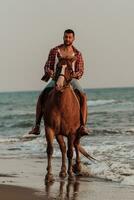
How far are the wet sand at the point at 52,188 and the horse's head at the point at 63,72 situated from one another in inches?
64.3

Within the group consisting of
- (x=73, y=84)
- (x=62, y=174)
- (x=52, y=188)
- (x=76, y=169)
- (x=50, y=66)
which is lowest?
(x=76, y=169)

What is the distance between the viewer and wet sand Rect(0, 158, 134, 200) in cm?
898

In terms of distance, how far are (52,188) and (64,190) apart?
0.29 m

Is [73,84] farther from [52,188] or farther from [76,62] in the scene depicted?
[52,188]

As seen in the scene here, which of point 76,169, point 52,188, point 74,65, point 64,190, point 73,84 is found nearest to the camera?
point 64,190

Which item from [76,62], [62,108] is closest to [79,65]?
[76,62]

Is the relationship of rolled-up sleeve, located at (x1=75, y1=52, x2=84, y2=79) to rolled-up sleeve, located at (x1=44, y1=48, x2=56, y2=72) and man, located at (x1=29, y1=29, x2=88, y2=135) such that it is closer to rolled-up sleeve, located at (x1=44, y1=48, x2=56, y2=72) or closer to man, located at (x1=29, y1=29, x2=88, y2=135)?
man, located at (x1=29, y1=29, x2=88, y2=135)

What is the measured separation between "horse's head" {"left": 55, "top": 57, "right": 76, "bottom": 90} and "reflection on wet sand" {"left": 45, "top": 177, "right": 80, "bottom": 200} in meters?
1.58

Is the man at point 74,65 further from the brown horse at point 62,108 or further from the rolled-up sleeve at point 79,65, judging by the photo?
the brown horse at point 62,108

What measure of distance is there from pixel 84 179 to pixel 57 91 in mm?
1822

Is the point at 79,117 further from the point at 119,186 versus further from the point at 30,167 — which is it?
the point at 30,167

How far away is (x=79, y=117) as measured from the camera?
1102cm

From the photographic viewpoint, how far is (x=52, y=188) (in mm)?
9844

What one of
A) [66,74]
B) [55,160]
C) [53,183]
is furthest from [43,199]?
[55,160]
